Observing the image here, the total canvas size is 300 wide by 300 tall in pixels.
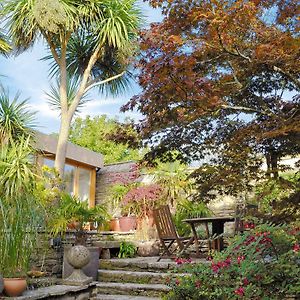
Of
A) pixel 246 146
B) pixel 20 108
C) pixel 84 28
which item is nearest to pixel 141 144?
pixel 246 146

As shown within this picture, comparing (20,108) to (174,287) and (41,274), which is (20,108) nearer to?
(41,274)

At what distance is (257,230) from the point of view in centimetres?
435

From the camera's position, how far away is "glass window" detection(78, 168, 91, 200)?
1355 centimetres

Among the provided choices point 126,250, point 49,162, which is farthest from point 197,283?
point 49,162

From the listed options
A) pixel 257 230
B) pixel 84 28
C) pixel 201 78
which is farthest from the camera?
pixel 84 28

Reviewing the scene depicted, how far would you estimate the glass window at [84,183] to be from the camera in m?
13.6

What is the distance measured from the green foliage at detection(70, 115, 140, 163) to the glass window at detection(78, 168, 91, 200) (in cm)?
638

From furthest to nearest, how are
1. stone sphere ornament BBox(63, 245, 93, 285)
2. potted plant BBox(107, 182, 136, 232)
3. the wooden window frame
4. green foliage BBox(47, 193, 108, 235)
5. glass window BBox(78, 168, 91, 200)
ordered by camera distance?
glass window BBox(78, 168, 91, 200) < the wooden window frame < potted plant BBox(107, 182, 136, 232) < green foliage BBox(47, 193, 108, 235) < stone sphere ornament BBox(63, 245, 93, 285)

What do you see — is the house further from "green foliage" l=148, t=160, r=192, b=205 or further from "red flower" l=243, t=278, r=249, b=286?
"red flower" l=243, t=278, r=249, b=286

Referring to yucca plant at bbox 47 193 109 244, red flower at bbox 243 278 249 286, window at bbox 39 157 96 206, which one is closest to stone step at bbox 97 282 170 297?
yucca plant at bbox 47 193 109 244

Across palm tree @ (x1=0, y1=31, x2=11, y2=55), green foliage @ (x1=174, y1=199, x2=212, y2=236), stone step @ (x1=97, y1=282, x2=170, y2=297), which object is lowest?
stone step @ (x1=97, y1=282, x2=170, y2=297)

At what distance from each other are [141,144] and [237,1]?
2.52 meters

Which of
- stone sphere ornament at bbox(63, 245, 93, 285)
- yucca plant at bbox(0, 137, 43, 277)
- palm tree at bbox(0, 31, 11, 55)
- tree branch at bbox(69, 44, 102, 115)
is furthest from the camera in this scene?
tree branch at bbox(69, 44, 102, 115)

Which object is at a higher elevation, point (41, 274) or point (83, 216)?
point (83, 216)
